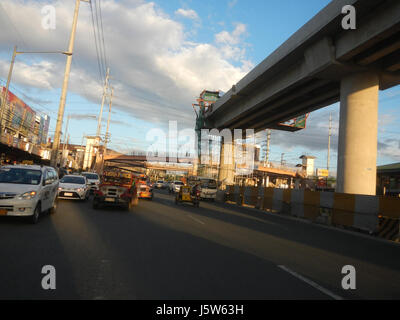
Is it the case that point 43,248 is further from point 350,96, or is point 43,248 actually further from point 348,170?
point 350,96

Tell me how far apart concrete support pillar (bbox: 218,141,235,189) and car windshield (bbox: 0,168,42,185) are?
33.3 meters

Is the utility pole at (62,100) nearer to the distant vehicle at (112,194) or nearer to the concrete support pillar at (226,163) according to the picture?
the distant vehicle at (112,194)

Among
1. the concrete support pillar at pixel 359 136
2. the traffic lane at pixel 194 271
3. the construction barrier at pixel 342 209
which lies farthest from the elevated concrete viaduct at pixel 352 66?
the traffic lane at pixel 194 271

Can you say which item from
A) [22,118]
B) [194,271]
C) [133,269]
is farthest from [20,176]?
[22,118]

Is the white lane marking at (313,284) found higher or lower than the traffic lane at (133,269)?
higher

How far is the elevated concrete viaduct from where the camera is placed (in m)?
14.1

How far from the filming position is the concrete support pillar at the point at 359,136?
1689 cm

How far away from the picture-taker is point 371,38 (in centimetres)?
1414

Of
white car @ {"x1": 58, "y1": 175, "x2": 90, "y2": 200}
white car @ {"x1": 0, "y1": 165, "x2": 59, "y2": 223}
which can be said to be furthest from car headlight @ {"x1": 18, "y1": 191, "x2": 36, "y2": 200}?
white car @ {"x1": 58, "y1": 175, "x2": 90, "y2": 200}

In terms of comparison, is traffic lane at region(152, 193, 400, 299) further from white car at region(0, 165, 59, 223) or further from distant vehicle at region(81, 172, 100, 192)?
distant vehicle at region(81, 172, 100, 192)

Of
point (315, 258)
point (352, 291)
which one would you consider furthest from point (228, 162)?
point (352, 291)

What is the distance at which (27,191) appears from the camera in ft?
29.8

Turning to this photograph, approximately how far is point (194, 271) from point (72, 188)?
1346 centimetres

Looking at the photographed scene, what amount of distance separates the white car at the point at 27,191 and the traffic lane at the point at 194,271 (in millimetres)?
2255
